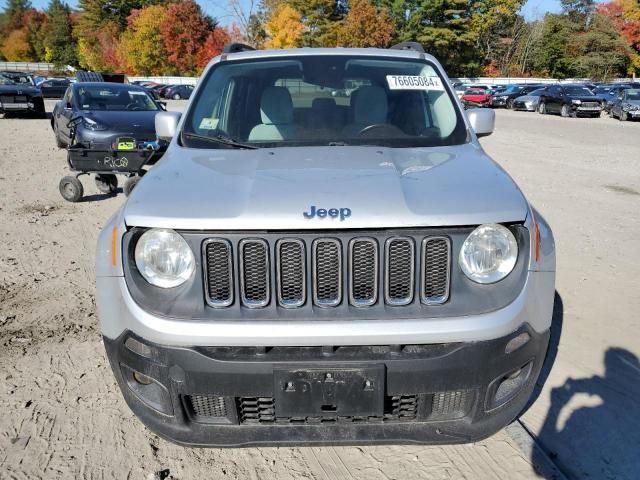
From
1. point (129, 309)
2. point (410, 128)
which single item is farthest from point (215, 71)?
point (129, 309)

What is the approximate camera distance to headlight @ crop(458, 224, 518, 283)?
2.42 m

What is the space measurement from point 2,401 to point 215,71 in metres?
2.52

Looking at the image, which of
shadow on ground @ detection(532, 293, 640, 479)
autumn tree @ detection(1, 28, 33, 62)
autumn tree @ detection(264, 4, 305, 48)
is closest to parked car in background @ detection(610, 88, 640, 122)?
shadow on ground @ detection(532, 293, 640, 479)

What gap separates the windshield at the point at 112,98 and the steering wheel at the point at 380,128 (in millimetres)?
9189

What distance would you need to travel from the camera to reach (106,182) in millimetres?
9391

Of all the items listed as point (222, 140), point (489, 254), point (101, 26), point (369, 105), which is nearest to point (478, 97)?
point (369, 105)

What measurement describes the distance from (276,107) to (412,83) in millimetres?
931

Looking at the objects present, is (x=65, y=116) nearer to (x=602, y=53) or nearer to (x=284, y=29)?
(x=284, y=29)

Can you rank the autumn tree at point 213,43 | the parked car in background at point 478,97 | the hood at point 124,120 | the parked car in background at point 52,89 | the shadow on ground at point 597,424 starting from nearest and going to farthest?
the shadow on ground at point 597,424
the hood at point 124,120
the parked car in background at point 478,97
the parked car in background at point 52,89
the autumn tree at point 213,43

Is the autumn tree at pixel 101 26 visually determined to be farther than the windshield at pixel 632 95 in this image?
Yes

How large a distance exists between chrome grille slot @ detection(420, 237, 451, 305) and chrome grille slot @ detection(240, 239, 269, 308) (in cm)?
65

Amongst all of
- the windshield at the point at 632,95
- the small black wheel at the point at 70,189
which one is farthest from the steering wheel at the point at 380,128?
the windshield at the point at 632,95

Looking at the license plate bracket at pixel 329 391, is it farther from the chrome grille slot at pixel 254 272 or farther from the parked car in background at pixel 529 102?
the parked car in background at pixel 529 102

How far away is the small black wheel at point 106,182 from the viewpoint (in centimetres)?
937
